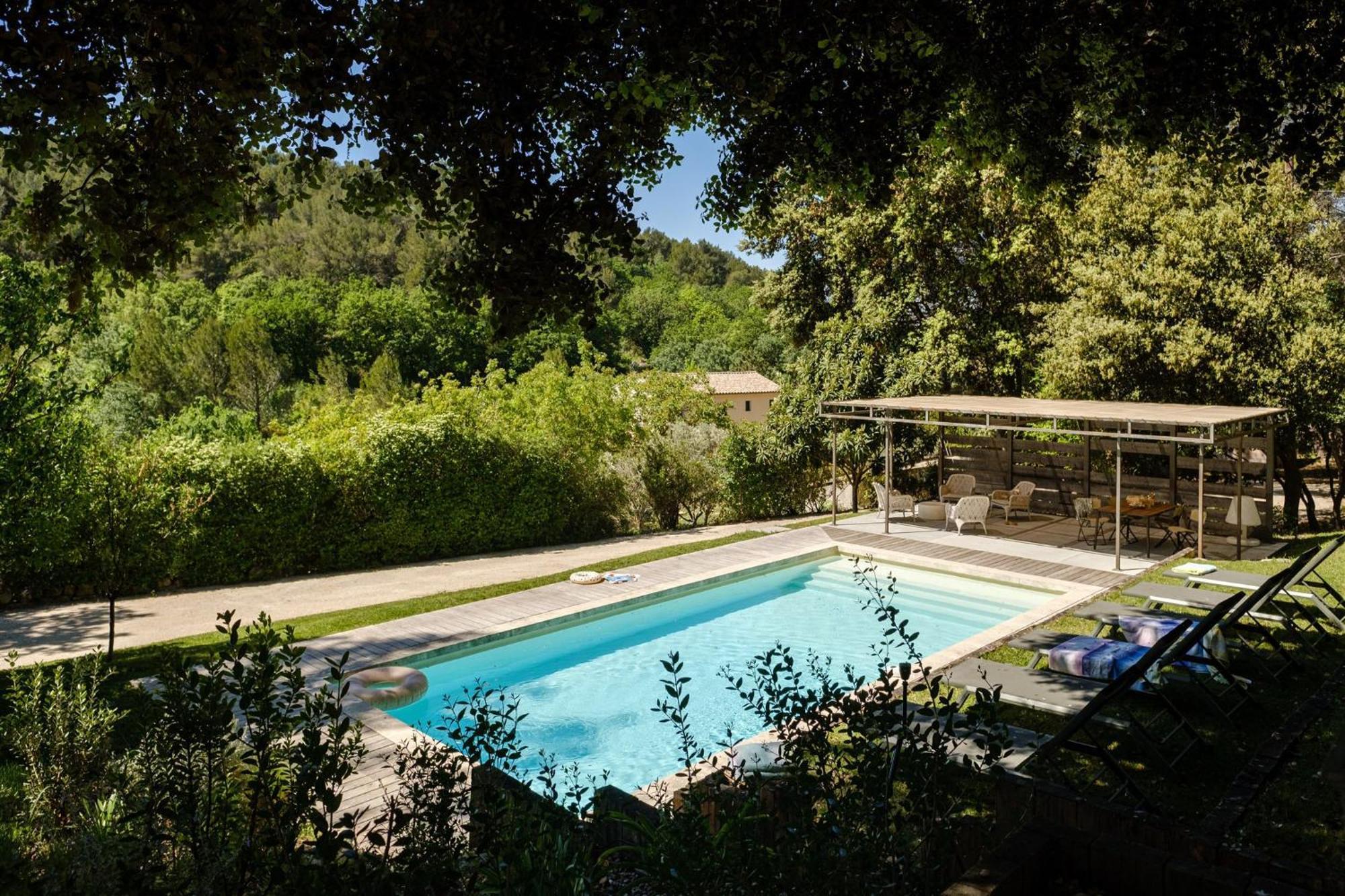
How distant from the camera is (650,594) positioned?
12.0m

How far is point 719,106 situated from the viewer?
6.25m

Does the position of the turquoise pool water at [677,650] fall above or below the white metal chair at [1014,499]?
below

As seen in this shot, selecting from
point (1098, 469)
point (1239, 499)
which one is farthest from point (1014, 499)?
point (1239, 499)

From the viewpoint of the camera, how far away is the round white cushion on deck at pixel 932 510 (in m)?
16.9

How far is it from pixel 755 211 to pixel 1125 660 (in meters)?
4.54

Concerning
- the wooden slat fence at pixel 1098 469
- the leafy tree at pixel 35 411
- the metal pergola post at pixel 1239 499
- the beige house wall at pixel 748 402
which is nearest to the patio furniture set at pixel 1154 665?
the metal pergola post at pixel 1239 499

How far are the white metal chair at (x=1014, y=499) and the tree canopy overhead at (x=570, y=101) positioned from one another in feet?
33.4

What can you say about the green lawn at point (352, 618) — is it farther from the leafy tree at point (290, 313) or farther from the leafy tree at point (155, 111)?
the leafy tree at point (290, 313)

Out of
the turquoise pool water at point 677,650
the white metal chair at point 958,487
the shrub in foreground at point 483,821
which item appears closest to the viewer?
the shrub in foreground at point 483,821

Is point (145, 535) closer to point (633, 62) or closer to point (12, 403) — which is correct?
point (12, 403)

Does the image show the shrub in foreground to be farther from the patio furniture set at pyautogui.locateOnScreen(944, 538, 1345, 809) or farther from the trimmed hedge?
the trimmed hedge

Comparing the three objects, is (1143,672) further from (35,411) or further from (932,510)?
(932,510)

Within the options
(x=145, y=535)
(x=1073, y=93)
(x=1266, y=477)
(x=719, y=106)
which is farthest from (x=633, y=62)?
(x=1266, y=477)

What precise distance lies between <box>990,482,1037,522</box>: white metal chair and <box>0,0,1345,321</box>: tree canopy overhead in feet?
33.4
